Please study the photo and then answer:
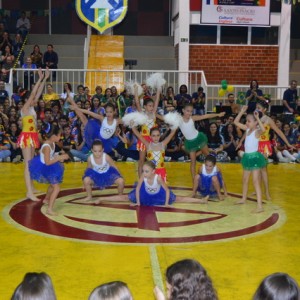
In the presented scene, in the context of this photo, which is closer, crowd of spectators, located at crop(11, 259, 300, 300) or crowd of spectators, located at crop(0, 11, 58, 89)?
crowd of spectators, located at crop(11, 259, 300, 300)

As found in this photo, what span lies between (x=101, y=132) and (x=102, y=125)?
0.13m

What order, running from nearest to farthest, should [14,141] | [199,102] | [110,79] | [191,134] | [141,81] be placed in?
[191,134]
[14,141]
[199,102]
[141,81]
[110,79]

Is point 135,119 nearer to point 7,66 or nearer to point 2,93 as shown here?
point 2,93

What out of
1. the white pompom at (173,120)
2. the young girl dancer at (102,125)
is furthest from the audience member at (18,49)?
the white pompom at (173,120)

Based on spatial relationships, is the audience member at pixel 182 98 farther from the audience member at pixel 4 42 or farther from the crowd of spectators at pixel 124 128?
the audience member at pixel 4 42

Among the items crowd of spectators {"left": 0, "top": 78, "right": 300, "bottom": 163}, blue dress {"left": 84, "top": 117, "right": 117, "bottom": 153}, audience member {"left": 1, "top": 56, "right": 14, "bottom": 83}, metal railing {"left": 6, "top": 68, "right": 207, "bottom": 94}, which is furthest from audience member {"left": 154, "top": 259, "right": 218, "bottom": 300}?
audience member {"left": 1, "top": 56, "right": 14, "bottom": 83}

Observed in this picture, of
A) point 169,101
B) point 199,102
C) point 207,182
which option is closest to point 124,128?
point 169,101

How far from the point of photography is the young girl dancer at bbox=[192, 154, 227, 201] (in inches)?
364

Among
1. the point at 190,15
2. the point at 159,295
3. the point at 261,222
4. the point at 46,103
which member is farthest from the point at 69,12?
the point at 159,295

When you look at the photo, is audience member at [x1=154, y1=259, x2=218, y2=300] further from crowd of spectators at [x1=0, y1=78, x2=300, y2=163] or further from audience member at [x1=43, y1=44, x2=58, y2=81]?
audience member at [x1=43, y1=44, x2=58, y2=81]

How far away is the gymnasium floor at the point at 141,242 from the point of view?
5.69 metres

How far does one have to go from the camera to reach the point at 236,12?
61.6 ft

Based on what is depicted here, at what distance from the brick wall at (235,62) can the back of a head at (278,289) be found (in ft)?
54.8

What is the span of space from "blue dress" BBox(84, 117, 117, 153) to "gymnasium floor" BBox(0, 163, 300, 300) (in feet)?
2.92
